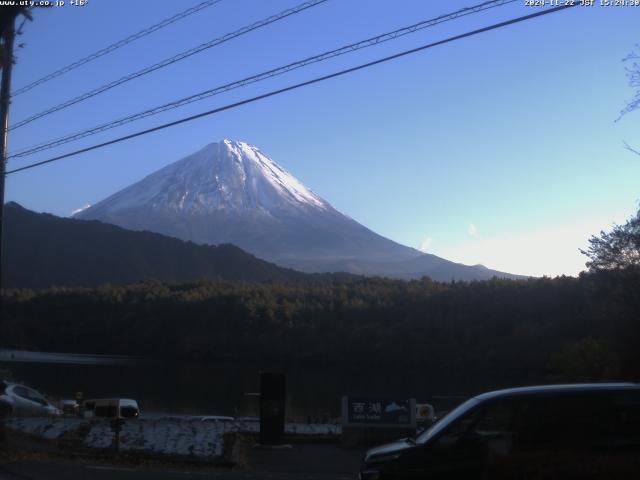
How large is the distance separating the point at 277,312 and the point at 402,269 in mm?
106028

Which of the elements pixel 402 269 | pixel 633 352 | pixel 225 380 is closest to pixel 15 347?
pixel 225 380

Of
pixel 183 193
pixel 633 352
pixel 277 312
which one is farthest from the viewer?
pixel 183 193

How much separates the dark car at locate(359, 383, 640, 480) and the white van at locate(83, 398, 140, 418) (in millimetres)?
10160

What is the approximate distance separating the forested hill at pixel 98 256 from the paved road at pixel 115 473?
111 meters

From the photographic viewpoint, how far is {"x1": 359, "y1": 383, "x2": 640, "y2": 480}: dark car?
24.9ft

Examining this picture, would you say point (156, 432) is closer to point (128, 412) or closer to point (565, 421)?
point (565, 421)

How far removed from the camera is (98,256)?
130000mm

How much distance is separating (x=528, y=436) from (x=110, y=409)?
12.4 meters

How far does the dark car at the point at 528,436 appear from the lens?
758cm

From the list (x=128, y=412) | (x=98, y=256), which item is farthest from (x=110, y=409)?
(x=98, y=256)

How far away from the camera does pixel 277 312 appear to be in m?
93.2

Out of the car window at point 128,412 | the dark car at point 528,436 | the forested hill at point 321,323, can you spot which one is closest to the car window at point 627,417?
the dark car at point 528,436

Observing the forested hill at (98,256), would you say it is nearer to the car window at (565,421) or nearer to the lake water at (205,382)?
the lake water at (205,382)

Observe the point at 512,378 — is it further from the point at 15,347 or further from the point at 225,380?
the point at 15,347
